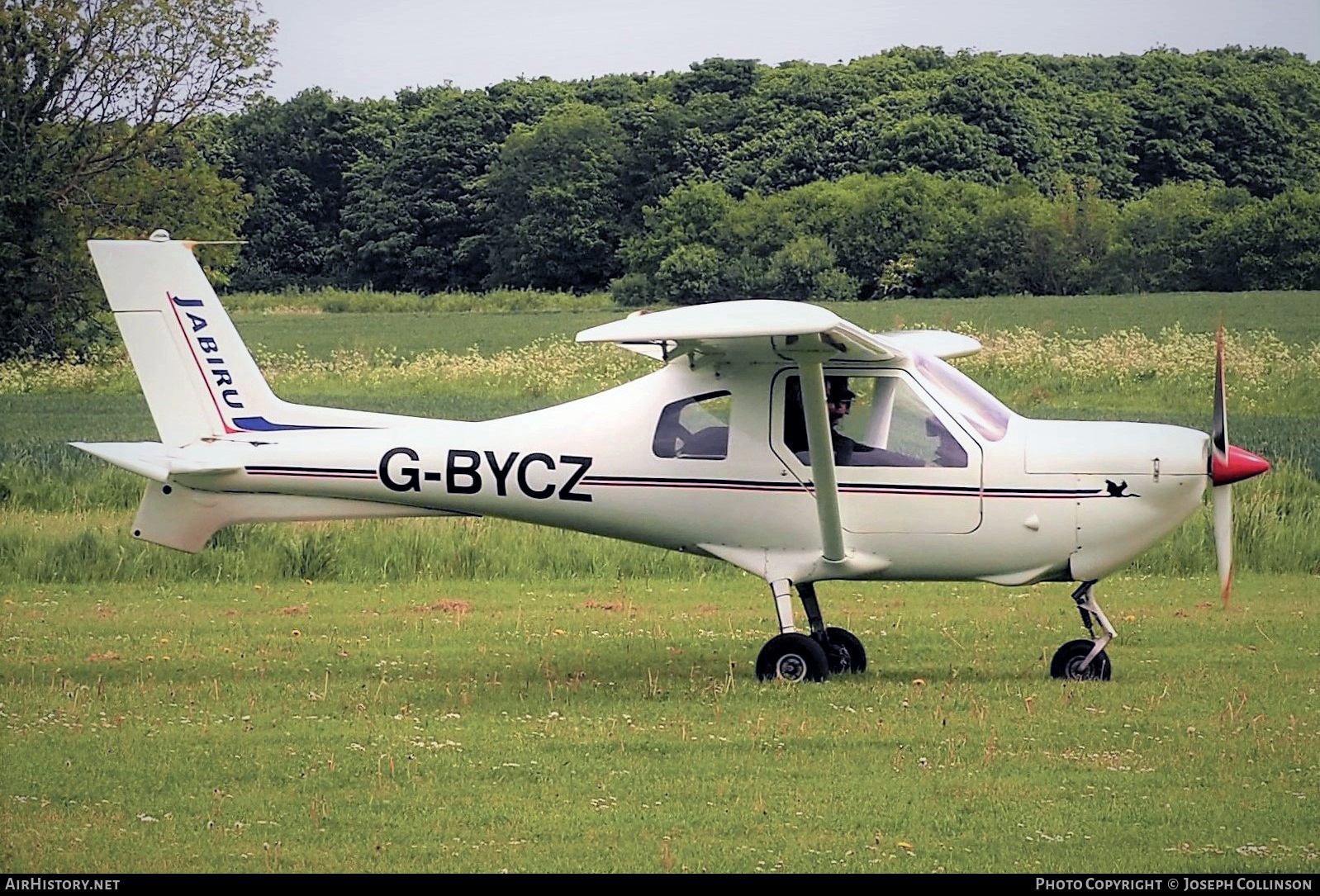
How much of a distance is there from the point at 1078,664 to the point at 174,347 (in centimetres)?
602

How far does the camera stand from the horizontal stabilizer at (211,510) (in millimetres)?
11148

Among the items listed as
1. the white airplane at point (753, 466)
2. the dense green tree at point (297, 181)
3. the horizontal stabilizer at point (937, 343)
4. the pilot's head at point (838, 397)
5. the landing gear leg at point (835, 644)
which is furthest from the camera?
the dense green tree at point (297, 181)

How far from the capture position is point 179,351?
37.6ft

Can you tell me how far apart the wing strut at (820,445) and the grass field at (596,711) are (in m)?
1.04

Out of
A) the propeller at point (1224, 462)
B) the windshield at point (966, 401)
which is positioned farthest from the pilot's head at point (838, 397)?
the propeller at point (1224, 462)

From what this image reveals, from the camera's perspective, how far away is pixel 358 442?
11148mm

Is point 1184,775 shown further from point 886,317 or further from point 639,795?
point 886,317

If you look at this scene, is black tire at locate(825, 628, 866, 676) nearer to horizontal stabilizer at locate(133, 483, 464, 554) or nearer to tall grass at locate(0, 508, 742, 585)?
horizontal stabilizer at locate(133, 483, 464, 554)

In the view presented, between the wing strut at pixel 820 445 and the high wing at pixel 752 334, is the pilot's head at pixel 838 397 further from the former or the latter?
the wing strut at pixel 820 445

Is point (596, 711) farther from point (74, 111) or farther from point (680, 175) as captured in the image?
point (680, 175)

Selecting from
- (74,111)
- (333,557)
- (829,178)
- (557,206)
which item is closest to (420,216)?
(557,206)

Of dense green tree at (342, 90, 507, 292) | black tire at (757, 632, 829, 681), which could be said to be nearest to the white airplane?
black tire at (757, 632, 829, 681)

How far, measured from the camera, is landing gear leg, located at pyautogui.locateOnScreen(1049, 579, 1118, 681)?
1079 cm

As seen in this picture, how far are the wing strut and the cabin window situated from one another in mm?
287
